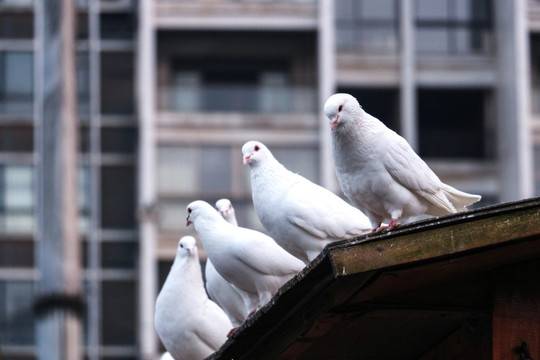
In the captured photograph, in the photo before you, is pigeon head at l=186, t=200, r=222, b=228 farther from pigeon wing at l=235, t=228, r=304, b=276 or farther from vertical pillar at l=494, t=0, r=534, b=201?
vertical pillar at l=494, t=0, r=534, b=201

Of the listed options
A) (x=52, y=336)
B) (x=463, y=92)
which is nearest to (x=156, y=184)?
(x=463, y=92)

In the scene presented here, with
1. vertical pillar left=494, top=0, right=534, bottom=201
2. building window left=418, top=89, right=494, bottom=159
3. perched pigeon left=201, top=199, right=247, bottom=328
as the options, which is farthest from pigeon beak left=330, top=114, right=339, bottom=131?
building window left=418, top=89, right=494, bottom=159

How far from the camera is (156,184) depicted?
132 feet

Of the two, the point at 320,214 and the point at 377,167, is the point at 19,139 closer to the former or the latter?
the point at 320,214

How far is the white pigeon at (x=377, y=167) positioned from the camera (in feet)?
29.6

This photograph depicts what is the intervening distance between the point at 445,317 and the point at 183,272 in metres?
4.28

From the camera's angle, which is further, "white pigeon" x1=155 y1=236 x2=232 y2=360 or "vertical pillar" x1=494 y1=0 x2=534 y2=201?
"vertical pillar" x1=494 y1=0 x2=534 y2=201

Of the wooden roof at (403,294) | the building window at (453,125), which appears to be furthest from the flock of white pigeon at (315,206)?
the building window at (453,125)

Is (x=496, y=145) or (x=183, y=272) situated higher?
(x=496, y=145)

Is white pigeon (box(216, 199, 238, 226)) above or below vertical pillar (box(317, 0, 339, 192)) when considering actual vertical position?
below

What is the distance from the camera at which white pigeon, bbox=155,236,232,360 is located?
39.1ft

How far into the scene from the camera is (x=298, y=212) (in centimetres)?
959

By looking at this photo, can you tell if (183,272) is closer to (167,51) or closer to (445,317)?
(445,317)

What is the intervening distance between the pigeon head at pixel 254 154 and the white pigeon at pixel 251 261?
0.51m
